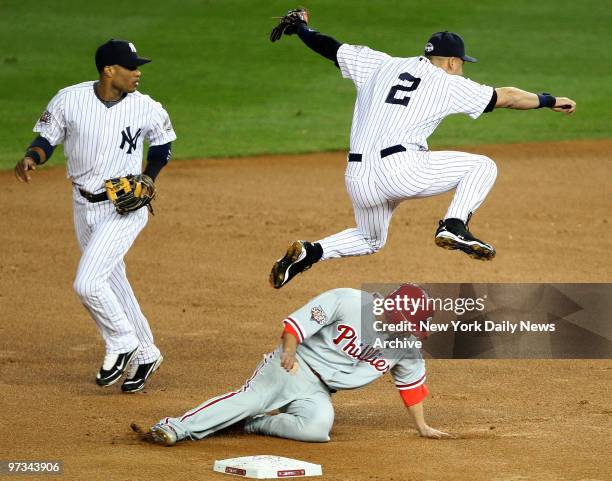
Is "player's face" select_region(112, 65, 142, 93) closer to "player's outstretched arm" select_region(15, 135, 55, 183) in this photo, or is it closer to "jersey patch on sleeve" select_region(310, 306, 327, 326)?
"player's outstretched arm" select_region(15, 135, 55, 183)

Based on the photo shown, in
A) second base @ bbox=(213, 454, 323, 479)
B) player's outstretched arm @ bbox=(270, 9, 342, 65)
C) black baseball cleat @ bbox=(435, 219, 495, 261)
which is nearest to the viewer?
second base @ bbox=(213, 454, 323, 479)

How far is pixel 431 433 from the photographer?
Answer: 695 cm

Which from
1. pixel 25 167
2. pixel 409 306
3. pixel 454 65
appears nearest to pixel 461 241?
pixel 409 306

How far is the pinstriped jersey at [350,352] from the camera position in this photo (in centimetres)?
698

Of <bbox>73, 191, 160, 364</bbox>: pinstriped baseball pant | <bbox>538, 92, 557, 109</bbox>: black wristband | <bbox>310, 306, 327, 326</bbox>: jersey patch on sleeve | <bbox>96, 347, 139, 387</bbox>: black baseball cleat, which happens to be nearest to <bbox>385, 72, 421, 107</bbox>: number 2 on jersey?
<bbox>538, 92, 557, 109</bbox>: black wristband

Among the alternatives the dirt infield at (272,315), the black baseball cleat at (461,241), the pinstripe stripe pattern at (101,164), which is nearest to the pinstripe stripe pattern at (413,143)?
the black baseball cleat at (461,241)

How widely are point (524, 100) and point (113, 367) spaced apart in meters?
3.16

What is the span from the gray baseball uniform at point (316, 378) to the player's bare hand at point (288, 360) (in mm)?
209

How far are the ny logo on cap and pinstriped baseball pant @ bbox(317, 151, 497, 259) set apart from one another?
1.53 metres

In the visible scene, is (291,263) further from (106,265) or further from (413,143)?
(106,265)

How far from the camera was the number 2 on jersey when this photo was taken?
7.23 metres

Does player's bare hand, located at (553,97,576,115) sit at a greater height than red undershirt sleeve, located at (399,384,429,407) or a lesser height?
greater

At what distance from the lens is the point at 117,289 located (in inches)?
329

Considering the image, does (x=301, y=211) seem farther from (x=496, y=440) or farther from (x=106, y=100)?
(x=496, y=440)
